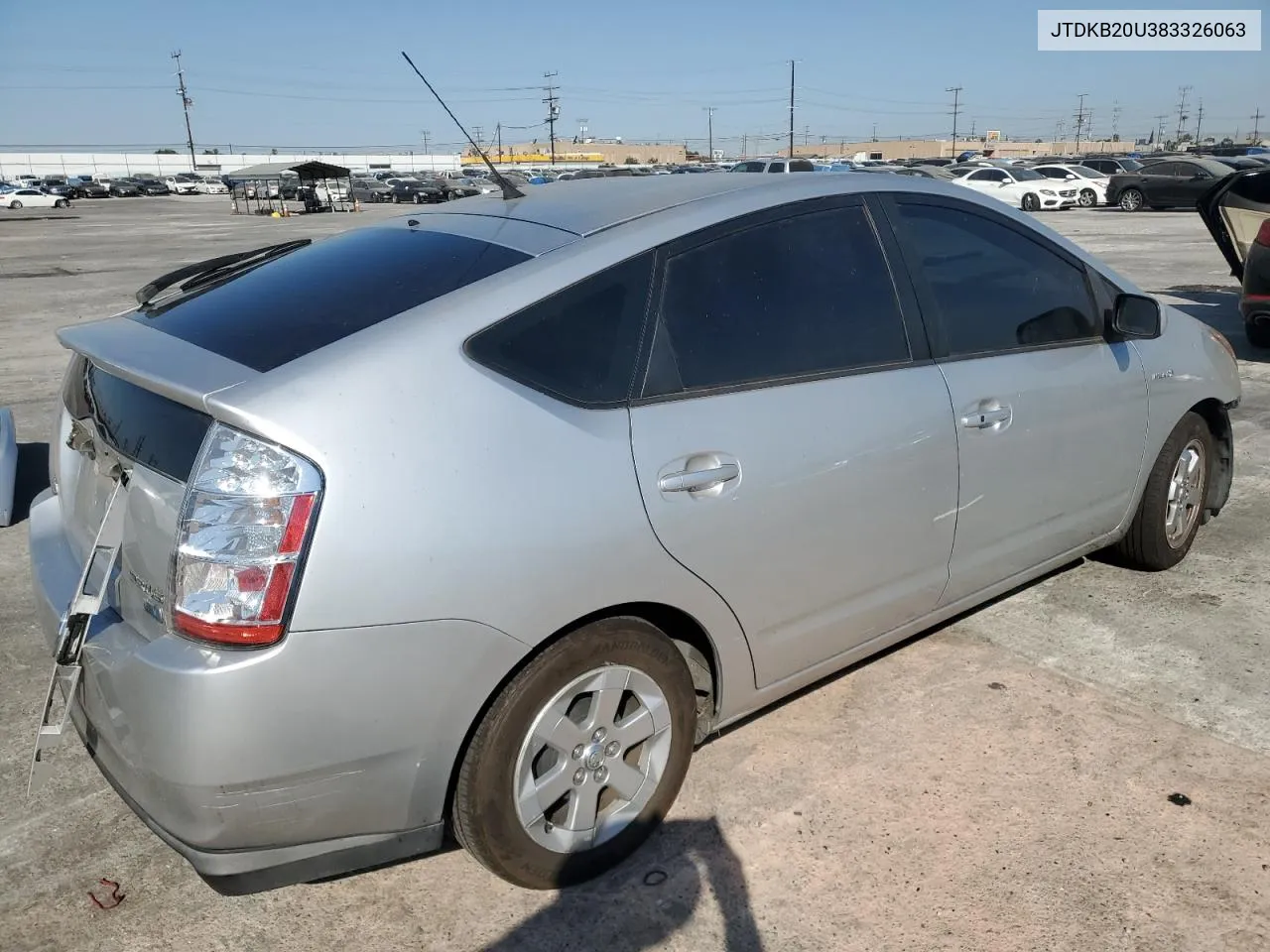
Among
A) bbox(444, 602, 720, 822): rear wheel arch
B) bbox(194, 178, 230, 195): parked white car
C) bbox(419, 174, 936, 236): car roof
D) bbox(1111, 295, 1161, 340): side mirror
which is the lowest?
bbox(444, 602, 720, 822): rear wheel arch

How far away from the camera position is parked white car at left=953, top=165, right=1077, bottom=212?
103 feet

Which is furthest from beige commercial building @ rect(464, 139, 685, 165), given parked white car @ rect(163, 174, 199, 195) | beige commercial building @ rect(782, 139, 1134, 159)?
parked white car @ rect(163, 174, 199, 195)

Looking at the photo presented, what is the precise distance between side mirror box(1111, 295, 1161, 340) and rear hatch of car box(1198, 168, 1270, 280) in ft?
21.1

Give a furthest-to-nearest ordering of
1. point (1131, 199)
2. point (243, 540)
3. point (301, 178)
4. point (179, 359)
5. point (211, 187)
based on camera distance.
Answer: point (211, 187) < point (301, 178) < point (1131, 199) < point (179, 359) < point (243, 540)

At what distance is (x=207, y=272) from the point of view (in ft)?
10.6

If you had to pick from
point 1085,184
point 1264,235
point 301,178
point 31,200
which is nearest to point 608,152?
point 31,200

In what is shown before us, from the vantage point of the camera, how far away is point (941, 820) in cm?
279

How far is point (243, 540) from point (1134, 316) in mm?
3215

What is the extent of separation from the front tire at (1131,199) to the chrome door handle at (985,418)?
32418 millimetres

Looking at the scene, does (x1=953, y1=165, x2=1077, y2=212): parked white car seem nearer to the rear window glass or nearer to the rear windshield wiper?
the rear windshield wiper

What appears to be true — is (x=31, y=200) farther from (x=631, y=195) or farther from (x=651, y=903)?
(x=651, y=903)

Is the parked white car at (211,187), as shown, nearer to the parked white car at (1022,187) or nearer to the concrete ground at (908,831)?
the parked white car at (1022,187)

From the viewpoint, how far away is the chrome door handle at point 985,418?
10.3 ft

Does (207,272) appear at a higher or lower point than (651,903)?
higher
